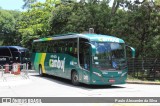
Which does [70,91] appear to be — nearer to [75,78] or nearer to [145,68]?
[75,78]

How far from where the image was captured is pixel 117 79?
20.7 meters

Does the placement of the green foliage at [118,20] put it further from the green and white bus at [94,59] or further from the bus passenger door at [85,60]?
the bus passenger door at [85,60]

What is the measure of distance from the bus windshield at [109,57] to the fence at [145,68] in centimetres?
823

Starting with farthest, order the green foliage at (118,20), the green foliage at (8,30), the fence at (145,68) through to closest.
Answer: the green foliage at (8,30), the green foliage at (118,20), the fence at (145,68)

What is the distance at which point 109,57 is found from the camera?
803 inches

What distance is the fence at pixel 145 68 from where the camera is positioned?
2875 cm

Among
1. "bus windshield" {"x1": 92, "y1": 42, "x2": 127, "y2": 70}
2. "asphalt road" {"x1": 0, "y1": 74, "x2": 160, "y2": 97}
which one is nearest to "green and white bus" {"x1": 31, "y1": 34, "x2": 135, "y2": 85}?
"bus windshield" {"x1": 92, "y1": 42, "x2": 127, "y2": 70}

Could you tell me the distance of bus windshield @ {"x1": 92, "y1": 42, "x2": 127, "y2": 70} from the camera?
20.2m

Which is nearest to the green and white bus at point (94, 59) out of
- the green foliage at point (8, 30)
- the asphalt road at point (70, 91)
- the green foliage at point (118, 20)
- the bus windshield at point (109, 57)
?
the bus windshield at point (109, 57)

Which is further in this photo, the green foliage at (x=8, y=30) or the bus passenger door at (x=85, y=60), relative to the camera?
the green foliage at (x=8, y=30)

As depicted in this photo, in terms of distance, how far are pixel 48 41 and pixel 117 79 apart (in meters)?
8.99

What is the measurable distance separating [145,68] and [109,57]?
9.44 m

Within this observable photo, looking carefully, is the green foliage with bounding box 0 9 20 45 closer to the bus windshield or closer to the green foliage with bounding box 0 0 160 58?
the green foliage with bounding box 0 0 160 58

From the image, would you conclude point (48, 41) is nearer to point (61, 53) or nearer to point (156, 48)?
point (61, 53)
